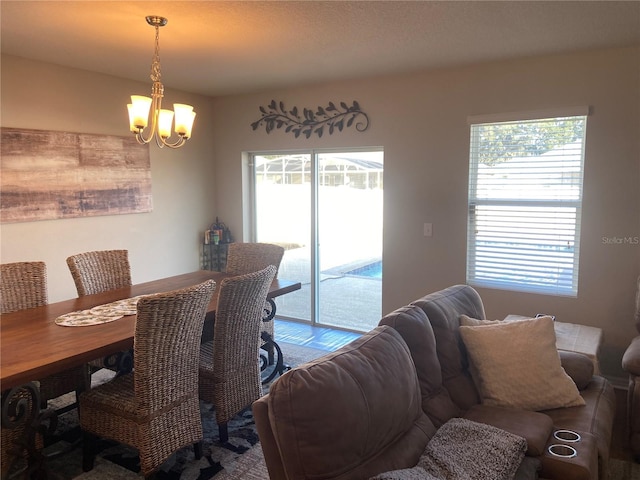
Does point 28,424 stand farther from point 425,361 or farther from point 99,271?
point 425,361

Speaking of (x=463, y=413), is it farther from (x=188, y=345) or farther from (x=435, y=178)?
(x=435, y=178)

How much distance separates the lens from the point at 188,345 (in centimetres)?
244

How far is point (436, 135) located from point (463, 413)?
2.65 meters

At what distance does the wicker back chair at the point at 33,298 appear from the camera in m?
2.75

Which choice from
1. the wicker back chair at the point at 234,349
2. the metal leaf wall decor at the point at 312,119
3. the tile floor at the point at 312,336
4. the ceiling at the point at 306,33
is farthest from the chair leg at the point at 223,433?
the metal leaf wall decor at the point at 312,119

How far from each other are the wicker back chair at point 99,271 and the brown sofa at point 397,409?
2197mm

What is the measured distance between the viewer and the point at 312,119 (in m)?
4.80

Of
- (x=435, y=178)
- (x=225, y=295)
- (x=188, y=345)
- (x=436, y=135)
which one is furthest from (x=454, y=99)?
(x=188, y=345)

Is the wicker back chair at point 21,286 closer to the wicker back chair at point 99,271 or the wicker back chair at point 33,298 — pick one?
the wicker back chair at point 33,298

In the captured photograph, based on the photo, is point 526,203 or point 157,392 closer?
point 157,392

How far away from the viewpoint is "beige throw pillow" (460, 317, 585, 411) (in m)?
2.20

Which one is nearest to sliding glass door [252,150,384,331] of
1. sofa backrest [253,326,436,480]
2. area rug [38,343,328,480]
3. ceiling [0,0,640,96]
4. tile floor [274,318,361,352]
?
tile floor [274,318,361,352]

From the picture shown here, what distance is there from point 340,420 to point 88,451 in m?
1.77

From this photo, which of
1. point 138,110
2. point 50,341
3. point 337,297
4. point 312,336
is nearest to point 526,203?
point 337,297
